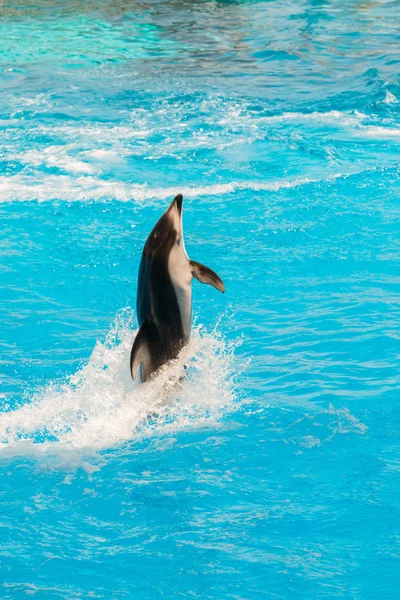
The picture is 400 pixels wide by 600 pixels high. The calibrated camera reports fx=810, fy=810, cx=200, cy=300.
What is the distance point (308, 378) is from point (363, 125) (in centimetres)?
791

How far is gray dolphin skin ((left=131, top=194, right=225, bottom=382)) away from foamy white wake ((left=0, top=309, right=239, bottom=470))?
155 mm

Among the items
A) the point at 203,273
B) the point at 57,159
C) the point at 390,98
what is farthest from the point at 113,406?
the point at 390,98

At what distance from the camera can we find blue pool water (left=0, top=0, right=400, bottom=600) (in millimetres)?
5027

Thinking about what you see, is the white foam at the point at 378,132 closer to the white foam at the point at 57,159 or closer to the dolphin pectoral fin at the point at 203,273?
the white foam at the point at 57,159

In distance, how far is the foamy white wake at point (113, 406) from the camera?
20.0 feet

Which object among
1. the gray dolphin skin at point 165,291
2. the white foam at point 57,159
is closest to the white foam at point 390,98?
the white foam at point 57,159

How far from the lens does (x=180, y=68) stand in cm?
1792

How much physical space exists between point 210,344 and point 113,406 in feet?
3.97

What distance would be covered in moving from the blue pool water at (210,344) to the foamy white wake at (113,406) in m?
0.02

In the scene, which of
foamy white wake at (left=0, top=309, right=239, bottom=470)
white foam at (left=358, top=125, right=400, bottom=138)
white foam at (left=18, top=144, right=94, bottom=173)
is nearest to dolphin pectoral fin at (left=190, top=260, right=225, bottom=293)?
foamy white wake at (left=0, top=309, right=239, bottom=470)

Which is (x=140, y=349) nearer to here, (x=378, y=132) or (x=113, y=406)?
(x=113, y=406)

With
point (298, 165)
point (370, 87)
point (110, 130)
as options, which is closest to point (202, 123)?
point (110, 130)

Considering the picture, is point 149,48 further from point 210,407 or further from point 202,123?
point 210,407

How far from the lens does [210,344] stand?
7262mm
